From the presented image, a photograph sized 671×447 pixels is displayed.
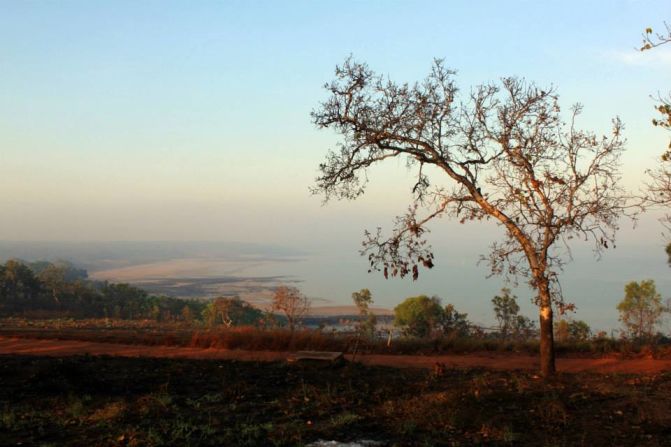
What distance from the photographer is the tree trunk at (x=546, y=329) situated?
41.0 feet

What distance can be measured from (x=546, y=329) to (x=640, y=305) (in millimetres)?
29738

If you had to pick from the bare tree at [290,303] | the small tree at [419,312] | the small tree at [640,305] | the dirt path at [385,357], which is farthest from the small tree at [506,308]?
the dirt path at [385,357]

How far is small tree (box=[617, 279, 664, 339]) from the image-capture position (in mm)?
37188

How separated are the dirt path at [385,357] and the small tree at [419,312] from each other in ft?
76.0

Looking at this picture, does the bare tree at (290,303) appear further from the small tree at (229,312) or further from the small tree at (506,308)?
the small tree at (506,308)

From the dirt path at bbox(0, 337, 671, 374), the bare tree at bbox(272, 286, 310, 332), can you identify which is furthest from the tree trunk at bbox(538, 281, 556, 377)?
the bare tree at bbox(272, 286, 310, 332)

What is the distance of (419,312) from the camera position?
1746 inches

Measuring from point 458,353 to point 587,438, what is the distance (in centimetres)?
1030

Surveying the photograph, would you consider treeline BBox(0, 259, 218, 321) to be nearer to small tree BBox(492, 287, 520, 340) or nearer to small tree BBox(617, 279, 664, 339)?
small tree BBox(492, 287, 520, 340)

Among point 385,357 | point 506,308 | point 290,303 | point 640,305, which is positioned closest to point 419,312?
point 506,308

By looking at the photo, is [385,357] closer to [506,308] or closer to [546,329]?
[546,329]

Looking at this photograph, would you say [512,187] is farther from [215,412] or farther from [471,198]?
[215,412]

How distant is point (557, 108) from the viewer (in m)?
12.5

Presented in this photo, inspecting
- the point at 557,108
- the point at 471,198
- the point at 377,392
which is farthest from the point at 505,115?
the point at 377,392
